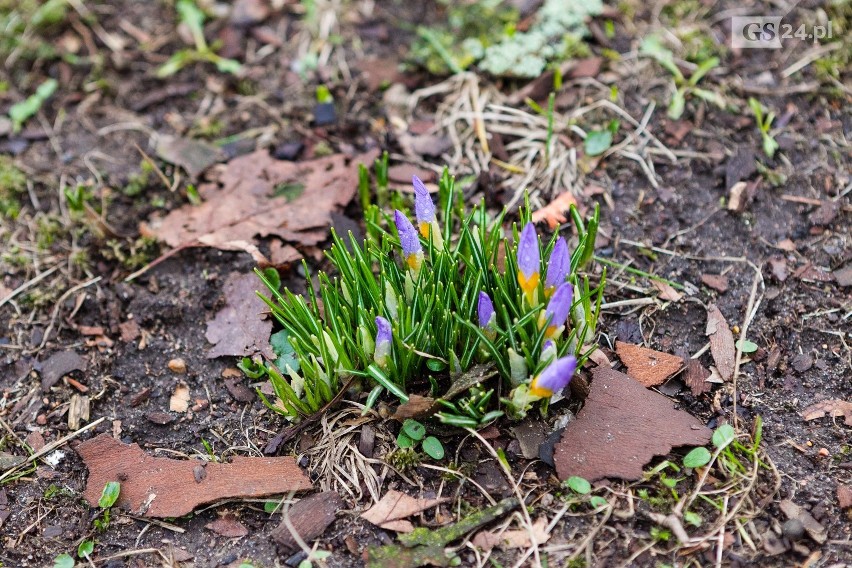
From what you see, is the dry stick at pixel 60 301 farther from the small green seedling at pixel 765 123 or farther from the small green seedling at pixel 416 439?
the small green seedling at pixel 765 123

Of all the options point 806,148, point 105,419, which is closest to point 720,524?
point 806,148

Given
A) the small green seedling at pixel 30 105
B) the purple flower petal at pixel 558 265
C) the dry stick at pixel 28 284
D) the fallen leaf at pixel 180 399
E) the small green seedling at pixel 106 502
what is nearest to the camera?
the purple flower petal at pixel 558 265

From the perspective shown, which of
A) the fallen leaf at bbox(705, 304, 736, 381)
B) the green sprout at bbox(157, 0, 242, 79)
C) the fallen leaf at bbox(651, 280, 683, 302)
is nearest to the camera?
the fallen leaf at bbox(705, 304, 736, 381)

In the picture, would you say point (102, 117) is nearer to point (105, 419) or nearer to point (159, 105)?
point (159, 105)

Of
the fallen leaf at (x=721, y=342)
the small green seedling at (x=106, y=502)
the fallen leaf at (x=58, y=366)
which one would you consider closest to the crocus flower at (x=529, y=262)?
the fallen leaf at (x=721, y=342)

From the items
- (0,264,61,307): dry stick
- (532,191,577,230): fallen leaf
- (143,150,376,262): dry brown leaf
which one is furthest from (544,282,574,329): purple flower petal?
(0,264,61,307): dry stick

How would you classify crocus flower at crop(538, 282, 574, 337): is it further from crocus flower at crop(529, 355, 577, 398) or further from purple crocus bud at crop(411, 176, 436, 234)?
purple crocus bud at crop(411, 176, 436, 234)

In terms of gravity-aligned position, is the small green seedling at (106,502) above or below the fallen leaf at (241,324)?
below
